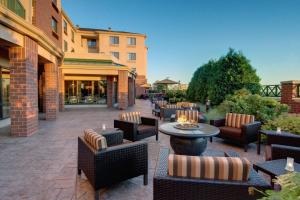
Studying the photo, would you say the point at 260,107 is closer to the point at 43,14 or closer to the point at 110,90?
the point at 43,14

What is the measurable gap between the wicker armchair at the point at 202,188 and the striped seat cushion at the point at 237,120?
4188 mm

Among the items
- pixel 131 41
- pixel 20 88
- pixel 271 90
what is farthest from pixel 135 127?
pixel 131 41

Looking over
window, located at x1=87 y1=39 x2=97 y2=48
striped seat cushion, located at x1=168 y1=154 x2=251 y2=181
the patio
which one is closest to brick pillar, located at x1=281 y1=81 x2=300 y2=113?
the patio

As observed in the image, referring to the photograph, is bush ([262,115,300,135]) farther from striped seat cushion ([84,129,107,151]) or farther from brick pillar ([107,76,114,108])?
brick pillar ([107,76,114,108])

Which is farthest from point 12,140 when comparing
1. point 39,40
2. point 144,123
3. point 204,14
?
point 204,14

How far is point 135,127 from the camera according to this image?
5777mm

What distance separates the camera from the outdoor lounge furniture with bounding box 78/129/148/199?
3.08 m

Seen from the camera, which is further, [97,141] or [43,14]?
[43,14]

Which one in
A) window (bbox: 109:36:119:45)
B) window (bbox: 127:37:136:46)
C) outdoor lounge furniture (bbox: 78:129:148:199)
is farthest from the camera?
window (bbox: 127:37:136:46)

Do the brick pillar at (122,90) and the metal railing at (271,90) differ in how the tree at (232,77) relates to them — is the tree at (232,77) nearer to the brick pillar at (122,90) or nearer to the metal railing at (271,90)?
the metal railing at (271,90)

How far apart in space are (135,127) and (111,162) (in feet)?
8.54

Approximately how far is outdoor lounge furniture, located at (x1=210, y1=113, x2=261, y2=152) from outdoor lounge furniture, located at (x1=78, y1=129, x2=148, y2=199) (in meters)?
3.51

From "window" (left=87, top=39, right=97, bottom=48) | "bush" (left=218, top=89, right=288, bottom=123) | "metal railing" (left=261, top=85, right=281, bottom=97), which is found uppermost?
"window" (left=87, top=39, right=97, bottom=48)

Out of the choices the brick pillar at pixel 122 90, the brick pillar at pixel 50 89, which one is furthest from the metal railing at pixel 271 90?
the brick pillar at pixel 50 89
